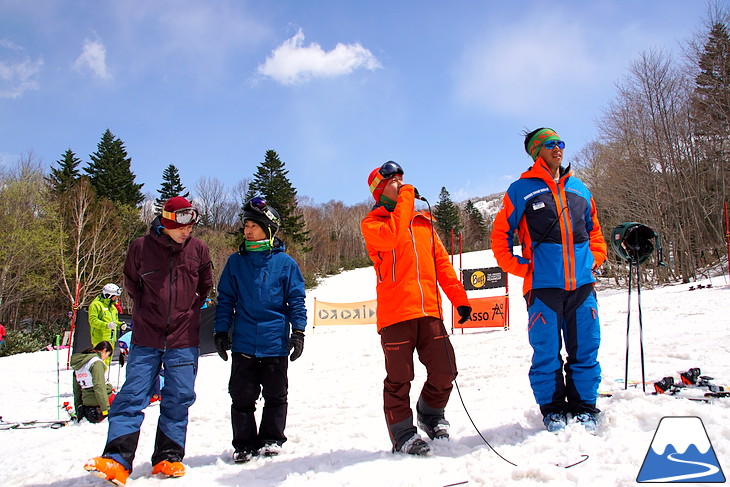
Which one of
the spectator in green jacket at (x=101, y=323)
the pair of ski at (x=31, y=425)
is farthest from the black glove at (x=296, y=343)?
the spectator in green jacket at (x=101, y=323)

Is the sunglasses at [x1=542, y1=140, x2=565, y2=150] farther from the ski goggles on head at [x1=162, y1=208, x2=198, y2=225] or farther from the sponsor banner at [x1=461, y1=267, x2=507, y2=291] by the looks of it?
the sponsor banner at [x1=461, y1=267, x2=507, y2=291]

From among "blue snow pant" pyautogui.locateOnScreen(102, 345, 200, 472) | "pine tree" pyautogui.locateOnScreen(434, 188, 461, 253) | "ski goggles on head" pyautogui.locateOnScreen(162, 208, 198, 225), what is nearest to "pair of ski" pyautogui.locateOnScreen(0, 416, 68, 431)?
"blue snow pant" pyautogui.locateOnScreen(102, 345, 200, 472)

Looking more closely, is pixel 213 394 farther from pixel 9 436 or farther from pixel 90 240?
pixel 90 240

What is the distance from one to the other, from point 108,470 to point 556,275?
3030mm

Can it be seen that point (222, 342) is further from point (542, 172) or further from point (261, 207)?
point (542, 172)

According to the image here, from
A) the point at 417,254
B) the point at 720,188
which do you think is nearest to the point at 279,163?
the point at 720,188

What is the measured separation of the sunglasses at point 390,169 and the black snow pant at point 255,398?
1577mm

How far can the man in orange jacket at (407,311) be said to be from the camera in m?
2.87

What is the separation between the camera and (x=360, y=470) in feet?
8.30

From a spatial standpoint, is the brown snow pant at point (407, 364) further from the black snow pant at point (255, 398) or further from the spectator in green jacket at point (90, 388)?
the spectator in green jacket at point (90, 388)

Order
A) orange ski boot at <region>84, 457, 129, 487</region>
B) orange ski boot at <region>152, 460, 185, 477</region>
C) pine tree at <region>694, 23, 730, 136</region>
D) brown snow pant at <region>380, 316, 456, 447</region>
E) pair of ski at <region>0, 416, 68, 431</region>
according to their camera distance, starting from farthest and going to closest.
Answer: pine tree at <region>694, 23, 730, 136</region> → pair of ski at <region>0, 416, 68, 431</region> → brown snow pant at <region>380, 316, 456, 447</region> → orange ski boot at <region>152, 460, 185, 477</region> → orange ski boot at <region>84, 457, 129, 487</region>

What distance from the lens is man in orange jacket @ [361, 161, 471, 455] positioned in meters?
2.87

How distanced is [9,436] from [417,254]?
5.65 metres

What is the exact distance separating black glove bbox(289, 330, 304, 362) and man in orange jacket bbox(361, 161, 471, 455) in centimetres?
64
